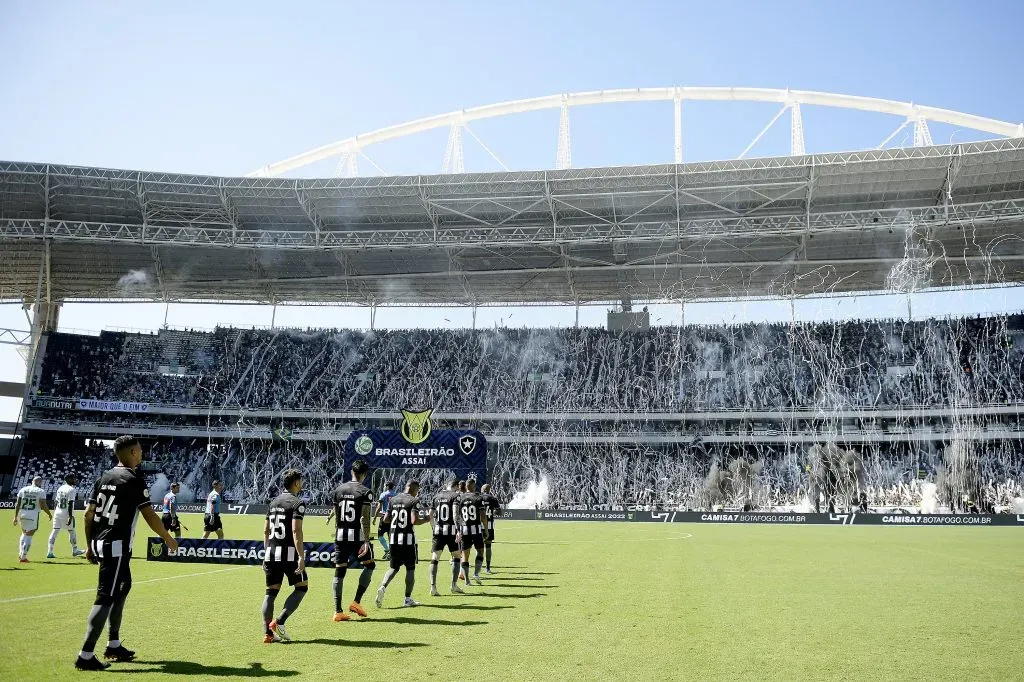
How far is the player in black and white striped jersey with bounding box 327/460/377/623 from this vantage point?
35.4 feet

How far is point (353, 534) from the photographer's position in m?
10.9

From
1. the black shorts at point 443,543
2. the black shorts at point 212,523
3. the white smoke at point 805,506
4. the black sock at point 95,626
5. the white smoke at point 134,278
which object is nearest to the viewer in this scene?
the black sock at point 95,626

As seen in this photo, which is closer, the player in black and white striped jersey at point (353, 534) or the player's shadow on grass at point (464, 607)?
the player in black and white striped jersey at point (353, 534)

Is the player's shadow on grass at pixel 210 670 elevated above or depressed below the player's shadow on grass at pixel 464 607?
above

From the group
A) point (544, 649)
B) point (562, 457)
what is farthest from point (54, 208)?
point (544, 649)

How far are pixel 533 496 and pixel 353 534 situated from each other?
4241cm

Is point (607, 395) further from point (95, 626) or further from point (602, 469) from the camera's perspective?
point (95, 626)

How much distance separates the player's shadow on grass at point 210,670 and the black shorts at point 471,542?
275 inches

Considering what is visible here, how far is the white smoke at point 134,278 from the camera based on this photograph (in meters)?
57.4

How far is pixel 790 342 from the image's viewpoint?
191 feet

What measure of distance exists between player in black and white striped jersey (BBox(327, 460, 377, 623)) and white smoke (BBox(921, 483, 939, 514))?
43.4 metres

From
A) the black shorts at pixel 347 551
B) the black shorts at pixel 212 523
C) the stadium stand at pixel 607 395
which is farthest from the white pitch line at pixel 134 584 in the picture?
the stadium stand at pixel 607 395

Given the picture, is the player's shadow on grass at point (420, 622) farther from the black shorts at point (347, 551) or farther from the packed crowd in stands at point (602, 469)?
the packed crowd in stands at point (602, 469)

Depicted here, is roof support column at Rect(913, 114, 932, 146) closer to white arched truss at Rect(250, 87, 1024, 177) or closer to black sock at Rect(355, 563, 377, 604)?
white arched truss at Rect(250, 87, 1024, 177)
